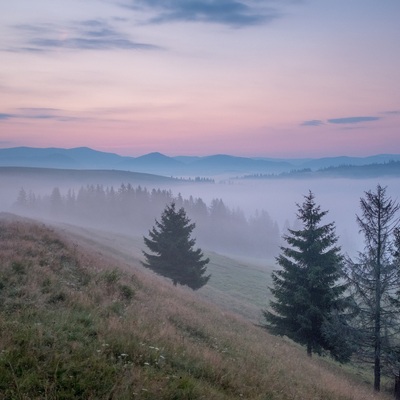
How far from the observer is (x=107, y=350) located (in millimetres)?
7188

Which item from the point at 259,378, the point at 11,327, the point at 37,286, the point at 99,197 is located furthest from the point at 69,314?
the point at 99,197

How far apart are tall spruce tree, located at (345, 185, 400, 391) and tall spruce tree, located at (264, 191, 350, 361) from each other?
2.26m

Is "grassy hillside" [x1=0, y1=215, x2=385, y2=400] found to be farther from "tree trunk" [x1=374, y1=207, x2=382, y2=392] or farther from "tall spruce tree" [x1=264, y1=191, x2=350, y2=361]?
"tall spruce tree" [x1=264, y1=191, x2=350, y2=361]

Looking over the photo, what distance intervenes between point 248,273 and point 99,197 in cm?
8162

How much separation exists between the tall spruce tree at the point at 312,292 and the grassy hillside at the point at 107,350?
8.94 meters

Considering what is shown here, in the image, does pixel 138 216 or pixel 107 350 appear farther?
pixel 138 216

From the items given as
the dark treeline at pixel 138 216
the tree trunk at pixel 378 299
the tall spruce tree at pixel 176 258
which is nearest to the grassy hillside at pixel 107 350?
the tree trunk at pixel 378 299

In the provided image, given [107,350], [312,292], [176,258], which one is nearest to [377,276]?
[312,292]

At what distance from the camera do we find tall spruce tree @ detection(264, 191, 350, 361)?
20.9m

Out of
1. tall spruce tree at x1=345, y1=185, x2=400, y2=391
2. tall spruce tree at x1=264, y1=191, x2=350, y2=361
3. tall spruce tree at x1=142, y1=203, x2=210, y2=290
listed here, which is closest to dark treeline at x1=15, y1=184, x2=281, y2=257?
tall spruce tree at x1=142, y1=203, x2=210, y2=290

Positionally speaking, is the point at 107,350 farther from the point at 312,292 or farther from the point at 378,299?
the point at 312,292

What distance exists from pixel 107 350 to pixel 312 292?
16717 millimetres

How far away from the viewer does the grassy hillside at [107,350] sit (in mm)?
5984

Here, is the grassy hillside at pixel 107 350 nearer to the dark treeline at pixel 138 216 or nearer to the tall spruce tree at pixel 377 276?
the tall spruce tree at pixel 377 276
